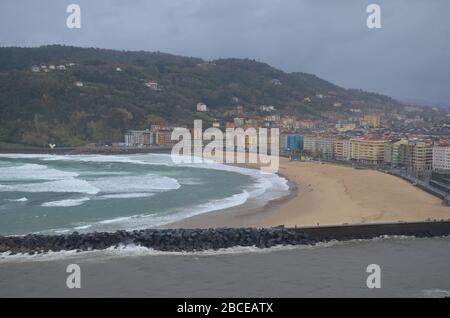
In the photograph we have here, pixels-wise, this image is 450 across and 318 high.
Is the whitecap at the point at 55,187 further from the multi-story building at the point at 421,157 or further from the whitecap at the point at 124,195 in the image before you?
the multi-story building at the point at 421,157

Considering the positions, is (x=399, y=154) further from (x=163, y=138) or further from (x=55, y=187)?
(x=163, y=138)

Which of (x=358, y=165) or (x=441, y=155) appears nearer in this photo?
(x=441, y=155)

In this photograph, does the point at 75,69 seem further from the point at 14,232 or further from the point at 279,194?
the point at 14,232

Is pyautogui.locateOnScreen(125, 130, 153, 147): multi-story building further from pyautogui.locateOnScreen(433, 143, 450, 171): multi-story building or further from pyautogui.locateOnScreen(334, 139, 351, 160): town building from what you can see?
pyautogui.locateOnScreen(433, 143, 450, 171): multi-story building

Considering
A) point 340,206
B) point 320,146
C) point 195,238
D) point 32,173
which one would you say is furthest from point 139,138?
point 195,238

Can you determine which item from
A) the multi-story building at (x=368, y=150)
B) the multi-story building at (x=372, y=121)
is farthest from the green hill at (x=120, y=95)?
the multi-story building at (x=368, y=150)
